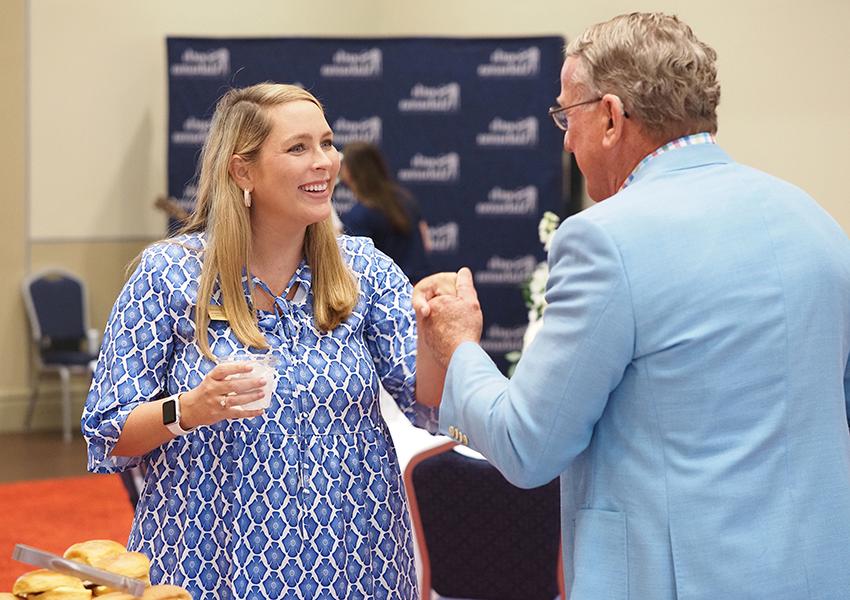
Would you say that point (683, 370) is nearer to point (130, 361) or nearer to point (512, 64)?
point (130, 361)

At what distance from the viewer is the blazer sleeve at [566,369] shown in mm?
1592

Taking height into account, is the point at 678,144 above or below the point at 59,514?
above

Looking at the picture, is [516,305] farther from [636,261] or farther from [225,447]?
[636,261]

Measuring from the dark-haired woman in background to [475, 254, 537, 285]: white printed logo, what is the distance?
3.39 ft

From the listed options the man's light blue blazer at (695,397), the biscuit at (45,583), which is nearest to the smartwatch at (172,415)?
the biscuit at (45,583)

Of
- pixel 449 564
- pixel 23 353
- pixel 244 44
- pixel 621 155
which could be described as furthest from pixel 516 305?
pixel 621 155

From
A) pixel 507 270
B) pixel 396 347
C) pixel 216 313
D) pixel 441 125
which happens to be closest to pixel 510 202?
pixel 507 270

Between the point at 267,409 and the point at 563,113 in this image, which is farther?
the point at 267,409

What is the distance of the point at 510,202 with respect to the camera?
8.61 meters

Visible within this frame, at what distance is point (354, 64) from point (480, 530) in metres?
5.60

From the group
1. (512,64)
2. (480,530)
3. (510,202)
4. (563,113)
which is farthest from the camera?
(510,202)

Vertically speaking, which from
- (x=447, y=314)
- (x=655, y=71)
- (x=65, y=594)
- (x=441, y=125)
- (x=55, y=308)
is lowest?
(x=55, y=308)

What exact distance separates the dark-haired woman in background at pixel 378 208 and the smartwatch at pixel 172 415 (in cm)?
546

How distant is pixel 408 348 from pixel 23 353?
7025 mm
